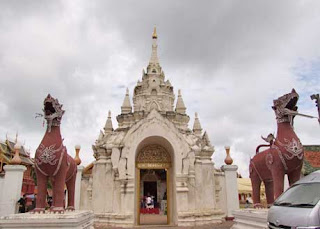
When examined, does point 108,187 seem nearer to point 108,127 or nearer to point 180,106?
point 108,127

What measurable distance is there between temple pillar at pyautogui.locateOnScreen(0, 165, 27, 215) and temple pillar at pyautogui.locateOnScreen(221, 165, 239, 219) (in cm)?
1100

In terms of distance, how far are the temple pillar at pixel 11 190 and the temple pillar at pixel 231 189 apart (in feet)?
36.1

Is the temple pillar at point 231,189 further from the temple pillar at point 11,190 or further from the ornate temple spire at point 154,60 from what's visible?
the ornate temple spire at point 154,60

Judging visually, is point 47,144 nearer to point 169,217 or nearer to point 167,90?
point 169,217

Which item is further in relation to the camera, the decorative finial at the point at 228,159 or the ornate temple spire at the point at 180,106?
the ornate temple spire at the point at 180,106

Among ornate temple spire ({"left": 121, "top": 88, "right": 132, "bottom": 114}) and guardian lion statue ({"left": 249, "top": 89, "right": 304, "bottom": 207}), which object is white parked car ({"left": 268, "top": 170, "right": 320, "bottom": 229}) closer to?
guardian lion statue ({"left": 249, "top": 89, "right": 304, "bottom": 207})

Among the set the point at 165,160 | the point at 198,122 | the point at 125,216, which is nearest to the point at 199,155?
the point at 165,160

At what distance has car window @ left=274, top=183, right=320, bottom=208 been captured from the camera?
A: 212 inches

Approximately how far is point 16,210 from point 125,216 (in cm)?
529

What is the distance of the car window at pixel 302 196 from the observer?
17.6 feet

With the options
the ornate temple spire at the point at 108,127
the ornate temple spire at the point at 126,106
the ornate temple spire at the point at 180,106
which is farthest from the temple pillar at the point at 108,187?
the ornate temple spire at the point at 180,106

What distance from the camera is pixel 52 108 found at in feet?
27.8

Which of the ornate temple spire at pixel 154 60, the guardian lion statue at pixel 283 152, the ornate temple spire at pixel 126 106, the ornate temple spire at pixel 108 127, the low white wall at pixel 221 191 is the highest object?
the ornate temple spire at pixel 154 60

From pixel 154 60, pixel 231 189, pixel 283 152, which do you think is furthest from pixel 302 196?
pixel 154 60
